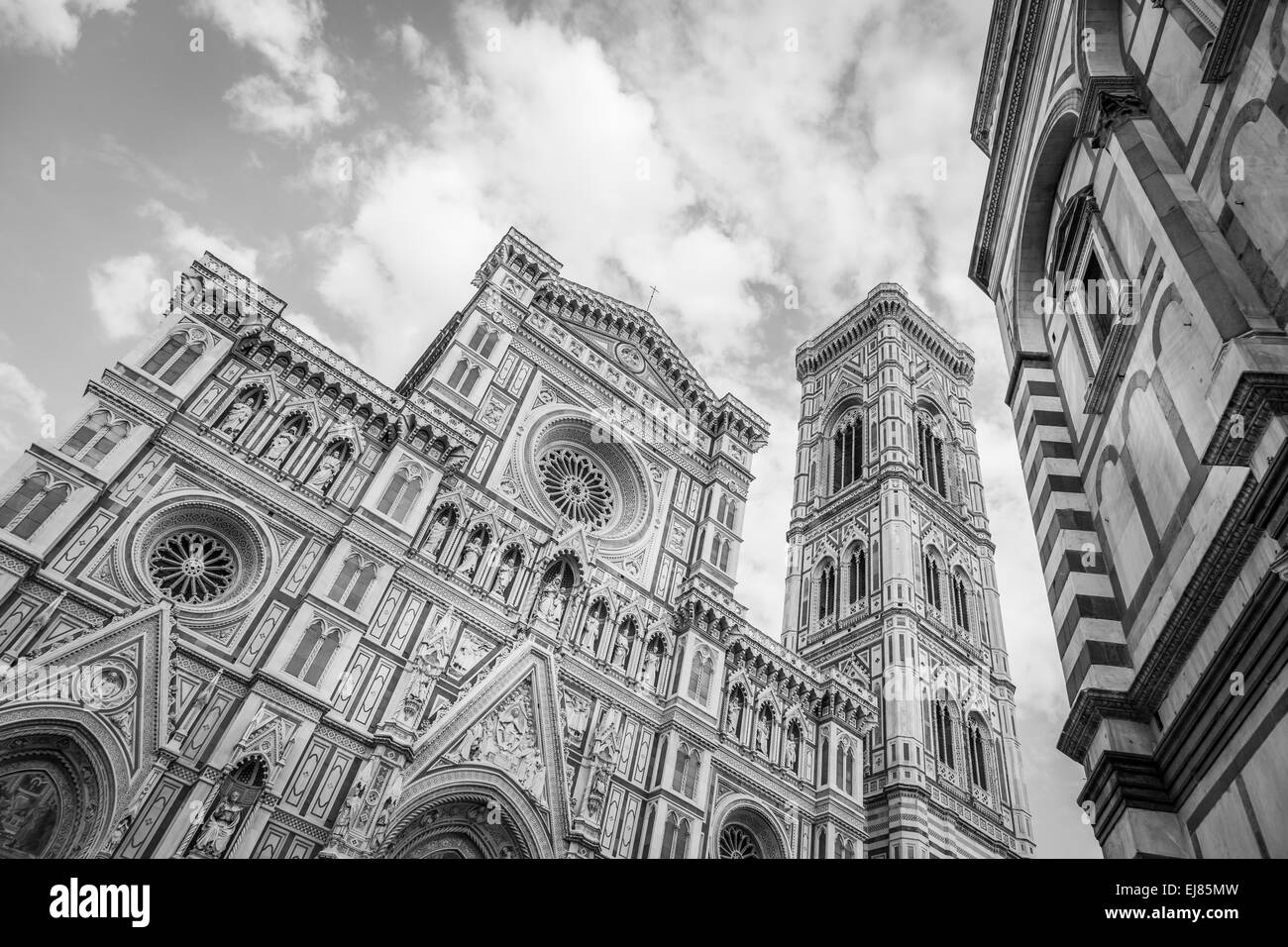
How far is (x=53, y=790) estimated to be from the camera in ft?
43.7

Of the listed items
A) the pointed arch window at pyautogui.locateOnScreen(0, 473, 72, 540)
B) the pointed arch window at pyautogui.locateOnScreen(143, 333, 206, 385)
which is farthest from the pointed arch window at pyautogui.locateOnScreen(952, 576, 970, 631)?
the pointed arch window at pyautogui.locateOnScreen(0, 473, 72, 540)

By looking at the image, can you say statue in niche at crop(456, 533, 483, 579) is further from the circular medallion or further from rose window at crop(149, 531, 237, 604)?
the circular medallion

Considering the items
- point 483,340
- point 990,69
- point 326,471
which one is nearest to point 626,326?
point 483,340

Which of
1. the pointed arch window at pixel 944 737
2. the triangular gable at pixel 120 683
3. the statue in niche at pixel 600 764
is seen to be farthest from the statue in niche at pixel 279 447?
the pointed arch window at pixel 944 737

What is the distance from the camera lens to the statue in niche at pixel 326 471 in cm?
1848

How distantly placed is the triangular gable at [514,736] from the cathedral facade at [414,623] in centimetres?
6

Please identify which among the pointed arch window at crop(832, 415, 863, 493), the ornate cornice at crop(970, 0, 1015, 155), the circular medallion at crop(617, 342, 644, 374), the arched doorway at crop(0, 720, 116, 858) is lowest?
the arched doorway at crop(0, 720, 116, 858)

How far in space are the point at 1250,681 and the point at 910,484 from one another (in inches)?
1273

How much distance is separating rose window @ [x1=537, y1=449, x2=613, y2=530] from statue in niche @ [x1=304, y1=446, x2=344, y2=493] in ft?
19.0

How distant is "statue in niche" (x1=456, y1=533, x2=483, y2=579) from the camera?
19680 millimetres

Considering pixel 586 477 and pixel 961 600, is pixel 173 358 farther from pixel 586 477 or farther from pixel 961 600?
pixel 961 600

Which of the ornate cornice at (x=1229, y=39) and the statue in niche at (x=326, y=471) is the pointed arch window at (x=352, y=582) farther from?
the ornate cornice at (x=1229, y=39)
